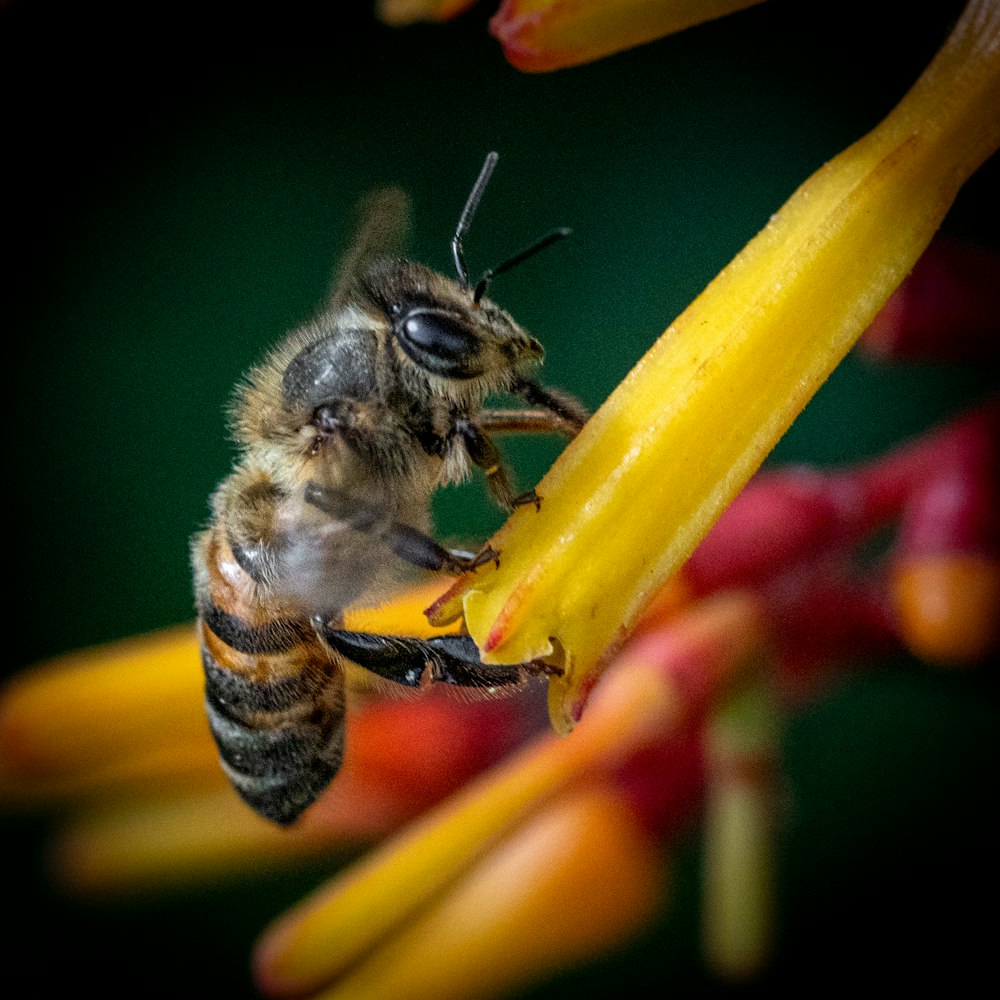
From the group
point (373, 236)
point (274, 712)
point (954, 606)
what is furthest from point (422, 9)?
point (954, 606)

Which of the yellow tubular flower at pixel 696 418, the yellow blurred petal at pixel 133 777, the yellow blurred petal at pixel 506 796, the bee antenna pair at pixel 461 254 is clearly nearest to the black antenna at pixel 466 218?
the bee antenna pair at pixel 461 254

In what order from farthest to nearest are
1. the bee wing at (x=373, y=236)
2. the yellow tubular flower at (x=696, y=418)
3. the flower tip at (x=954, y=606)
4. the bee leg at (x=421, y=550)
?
the flower tip at (x=954, y=606) < the bee wing at (x=373, y=236) < the bee leg at (x=421, y=550) < the yellow tubular flower at (x=696, y=418)

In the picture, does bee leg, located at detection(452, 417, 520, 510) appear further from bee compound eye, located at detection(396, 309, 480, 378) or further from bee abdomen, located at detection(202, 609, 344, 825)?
bee abdomen, located at detection(202, 609, 344, 825)

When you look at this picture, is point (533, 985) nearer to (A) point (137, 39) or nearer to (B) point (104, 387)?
(B) point (104, 387)

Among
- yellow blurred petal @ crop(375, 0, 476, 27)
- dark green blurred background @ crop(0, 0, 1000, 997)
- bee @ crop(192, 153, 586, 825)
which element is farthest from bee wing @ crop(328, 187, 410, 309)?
dark green blurred background @ crop(0, 0, 1000, 997)

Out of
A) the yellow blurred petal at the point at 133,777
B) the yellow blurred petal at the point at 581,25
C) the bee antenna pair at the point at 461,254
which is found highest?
the yellow blurred petal at the point at 581,25

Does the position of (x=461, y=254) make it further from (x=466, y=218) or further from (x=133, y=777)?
(x=133, y=777)

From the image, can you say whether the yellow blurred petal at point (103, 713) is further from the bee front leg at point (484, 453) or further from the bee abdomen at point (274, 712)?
the bee front leg at point (484, 453)
